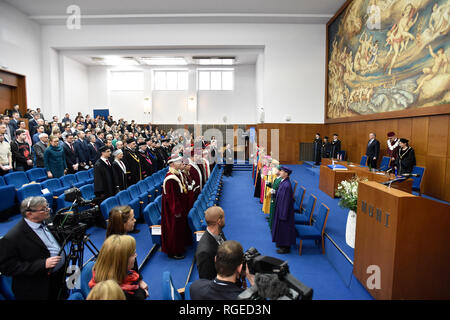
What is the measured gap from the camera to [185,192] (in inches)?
185

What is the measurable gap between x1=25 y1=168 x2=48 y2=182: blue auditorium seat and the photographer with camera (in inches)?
270

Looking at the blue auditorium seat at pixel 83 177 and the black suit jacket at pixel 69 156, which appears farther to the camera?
the black suit jacket at pixel 69 156

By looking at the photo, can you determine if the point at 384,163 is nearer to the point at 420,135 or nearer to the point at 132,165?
the point at 420,135

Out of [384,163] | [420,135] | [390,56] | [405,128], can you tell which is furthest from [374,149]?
[390,56]

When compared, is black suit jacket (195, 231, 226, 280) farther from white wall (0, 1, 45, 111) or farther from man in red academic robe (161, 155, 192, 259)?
white wall (0, 1, 45, 111)

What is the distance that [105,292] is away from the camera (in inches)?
55.3

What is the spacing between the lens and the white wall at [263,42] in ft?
49.7

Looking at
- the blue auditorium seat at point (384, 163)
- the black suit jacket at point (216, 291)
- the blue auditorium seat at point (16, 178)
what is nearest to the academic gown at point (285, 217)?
the black suit jacket at point (216, 291)

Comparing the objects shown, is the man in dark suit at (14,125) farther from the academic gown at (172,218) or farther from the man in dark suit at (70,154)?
the academic gown at (172,218)

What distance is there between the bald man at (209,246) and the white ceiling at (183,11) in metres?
13.4

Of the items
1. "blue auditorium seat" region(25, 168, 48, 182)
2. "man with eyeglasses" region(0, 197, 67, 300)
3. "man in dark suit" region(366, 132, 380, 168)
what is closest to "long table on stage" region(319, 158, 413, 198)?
"man in dark suit" region(366, 132, 380, 168)

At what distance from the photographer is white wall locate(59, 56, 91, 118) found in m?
16.7

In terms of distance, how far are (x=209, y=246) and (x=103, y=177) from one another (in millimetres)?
3784
